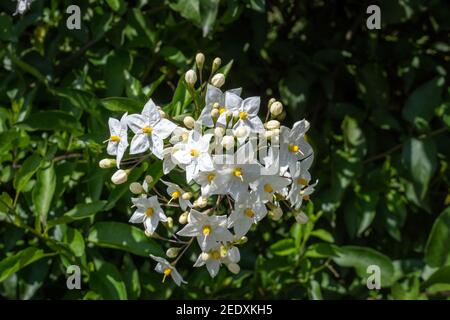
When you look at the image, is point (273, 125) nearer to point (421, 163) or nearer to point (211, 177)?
point (211, 177)

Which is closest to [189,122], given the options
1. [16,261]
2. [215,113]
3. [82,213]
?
[215,113]

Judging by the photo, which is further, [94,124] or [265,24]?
[265,24]

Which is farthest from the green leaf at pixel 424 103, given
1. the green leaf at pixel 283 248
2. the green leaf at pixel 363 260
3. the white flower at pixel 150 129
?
the white flower at pixel 150 129

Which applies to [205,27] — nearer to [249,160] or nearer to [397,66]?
[249,160]

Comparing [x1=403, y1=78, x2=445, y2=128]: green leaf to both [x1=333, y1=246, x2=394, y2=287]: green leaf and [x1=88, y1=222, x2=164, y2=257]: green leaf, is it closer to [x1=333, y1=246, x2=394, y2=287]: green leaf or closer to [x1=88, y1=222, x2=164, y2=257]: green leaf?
[x1=333, y1=246, x2=394, y2=287]: green leaf

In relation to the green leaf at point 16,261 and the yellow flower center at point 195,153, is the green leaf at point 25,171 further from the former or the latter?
the yellow flower center at point 195,153

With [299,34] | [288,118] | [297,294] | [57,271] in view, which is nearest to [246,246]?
[297,294]

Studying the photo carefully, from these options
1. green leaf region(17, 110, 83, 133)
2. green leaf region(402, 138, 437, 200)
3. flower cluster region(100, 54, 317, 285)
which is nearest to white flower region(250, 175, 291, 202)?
flower cluster region(100, 54, 317, 285)

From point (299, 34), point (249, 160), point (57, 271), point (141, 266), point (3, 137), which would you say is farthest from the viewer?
point (299, 34)
